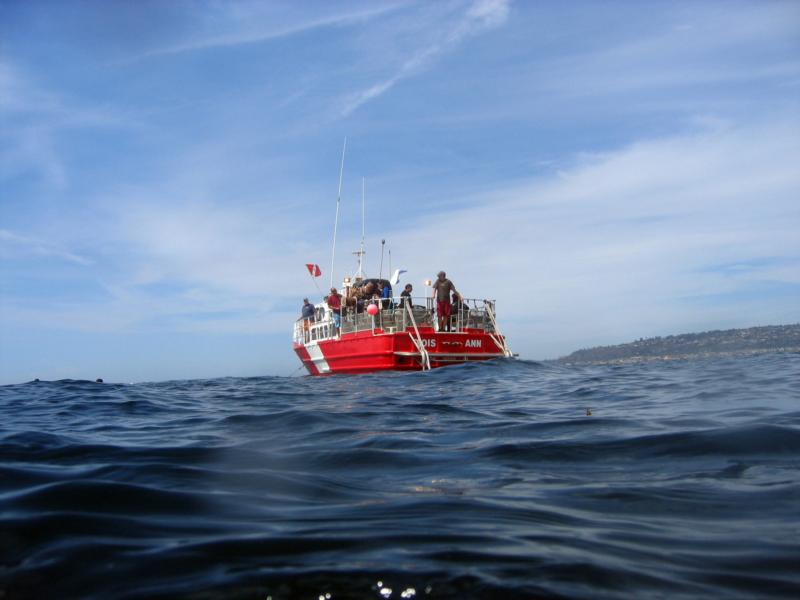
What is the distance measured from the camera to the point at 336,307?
69.8 feet

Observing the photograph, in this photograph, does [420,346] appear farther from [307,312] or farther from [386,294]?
[307,312]

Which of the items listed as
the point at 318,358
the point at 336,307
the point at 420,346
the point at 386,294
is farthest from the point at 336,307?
the point at 420,346

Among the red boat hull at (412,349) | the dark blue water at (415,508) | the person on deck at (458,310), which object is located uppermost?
the person on deck at (458,310)

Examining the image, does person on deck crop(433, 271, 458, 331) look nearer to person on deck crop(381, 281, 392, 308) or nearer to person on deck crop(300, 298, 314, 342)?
person on deck crop(381, 281, 392, 308)

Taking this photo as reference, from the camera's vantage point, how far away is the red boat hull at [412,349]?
18.1 meters

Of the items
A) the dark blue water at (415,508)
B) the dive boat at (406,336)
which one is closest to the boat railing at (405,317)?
the dive boat at (406,336)

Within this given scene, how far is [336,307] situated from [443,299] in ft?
15.5

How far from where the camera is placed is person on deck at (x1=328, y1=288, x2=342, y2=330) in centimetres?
2128

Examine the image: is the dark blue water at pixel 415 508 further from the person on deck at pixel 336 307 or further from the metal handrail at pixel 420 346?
the person on deck at pixel 336 307

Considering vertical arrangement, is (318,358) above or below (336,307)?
below

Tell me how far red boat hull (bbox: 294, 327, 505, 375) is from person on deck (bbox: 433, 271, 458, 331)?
419 millimetres

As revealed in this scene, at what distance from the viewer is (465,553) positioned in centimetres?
202

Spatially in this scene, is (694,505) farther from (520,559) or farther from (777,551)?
(520,559)

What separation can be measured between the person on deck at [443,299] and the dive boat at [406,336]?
0.13m
